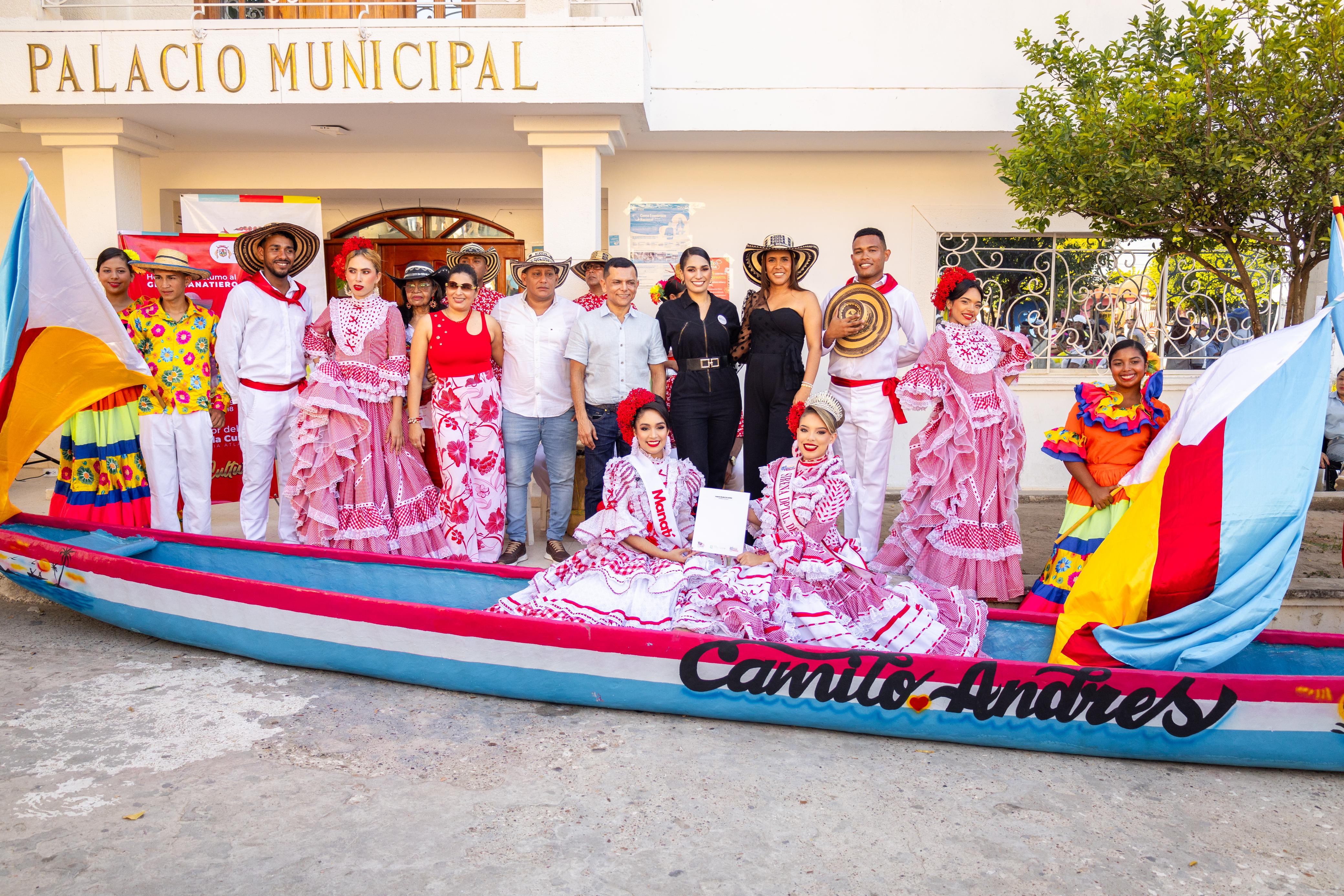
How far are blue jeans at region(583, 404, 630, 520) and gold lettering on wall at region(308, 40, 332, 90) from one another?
3488mm

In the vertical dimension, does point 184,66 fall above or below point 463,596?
above

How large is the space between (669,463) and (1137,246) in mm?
6328

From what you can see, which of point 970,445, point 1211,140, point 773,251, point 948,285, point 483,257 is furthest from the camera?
point 483,257

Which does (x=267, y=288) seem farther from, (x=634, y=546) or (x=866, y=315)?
(x=866, y=315)

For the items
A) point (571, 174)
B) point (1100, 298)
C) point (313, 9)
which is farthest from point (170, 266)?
point (1100, 298)

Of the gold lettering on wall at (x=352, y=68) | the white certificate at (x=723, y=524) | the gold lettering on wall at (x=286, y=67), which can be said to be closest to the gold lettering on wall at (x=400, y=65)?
the gold lettering on wall at (x=352, y=68)

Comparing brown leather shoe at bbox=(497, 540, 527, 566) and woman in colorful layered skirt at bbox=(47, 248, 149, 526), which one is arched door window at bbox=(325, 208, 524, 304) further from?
brown leather shoe at bbox=(497, 540, 527, 566)

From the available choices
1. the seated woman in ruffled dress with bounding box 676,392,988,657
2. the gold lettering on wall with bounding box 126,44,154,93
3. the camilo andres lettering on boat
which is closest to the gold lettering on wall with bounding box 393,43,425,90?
the gold lettering on wall with bounding box 126,44,154,93

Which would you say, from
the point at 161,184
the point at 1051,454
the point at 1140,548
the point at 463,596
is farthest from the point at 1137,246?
the point at 161,184

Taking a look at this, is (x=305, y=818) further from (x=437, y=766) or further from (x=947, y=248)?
(x=947, y=248)

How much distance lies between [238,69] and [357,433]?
11.5 ft

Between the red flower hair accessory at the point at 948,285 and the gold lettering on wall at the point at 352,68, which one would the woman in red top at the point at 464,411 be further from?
the red flower hair accessory at the point at 948,285

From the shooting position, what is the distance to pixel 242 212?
Answer: 24.7 ft

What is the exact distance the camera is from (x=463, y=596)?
434 cm
